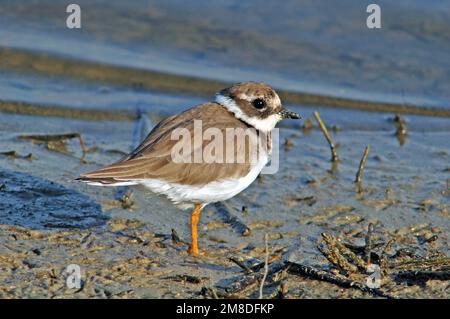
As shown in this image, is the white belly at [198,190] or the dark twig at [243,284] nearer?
the dark twig at [243,284]

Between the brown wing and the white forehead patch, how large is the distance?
327 mm

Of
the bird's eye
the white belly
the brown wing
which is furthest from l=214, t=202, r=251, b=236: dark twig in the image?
the bird's eye

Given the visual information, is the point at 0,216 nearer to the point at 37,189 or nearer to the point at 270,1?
the point at 37,189

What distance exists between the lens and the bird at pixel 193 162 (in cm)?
538

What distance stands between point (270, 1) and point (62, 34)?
3.58m

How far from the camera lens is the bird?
5.38 metres

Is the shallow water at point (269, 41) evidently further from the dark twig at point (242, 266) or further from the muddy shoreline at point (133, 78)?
the dark twig at point (242, 266)

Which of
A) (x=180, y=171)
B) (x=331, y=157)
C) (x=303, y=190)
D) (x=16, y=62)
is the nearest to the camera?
(x=180, y=171)

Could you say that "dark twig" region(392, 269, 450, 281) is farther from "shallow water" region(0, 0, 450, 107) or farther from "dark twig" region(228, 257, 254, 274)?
"shallow water" region(0, 0, 450, 107)

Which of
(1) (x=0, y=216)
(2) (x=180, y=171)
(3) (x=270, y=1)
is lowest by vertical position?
(1) (x=0, y=216)

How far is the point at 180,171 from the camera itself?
5.46 metres

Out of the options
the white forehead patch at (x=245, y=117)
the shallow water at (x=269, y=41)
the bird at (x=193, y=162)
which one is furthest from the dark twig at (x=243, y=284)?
the shallow water at (x=269, y=41)

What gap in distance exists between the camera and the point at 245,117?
6.14 m
